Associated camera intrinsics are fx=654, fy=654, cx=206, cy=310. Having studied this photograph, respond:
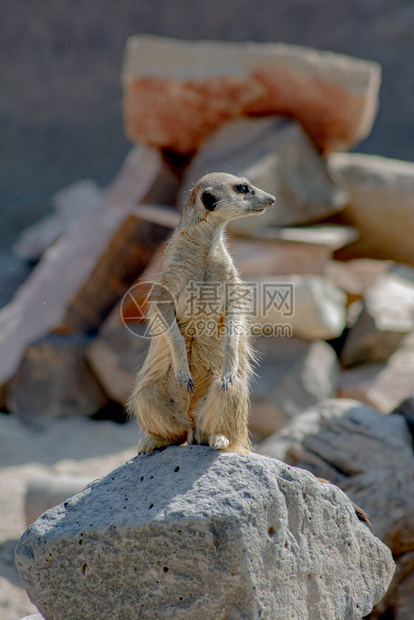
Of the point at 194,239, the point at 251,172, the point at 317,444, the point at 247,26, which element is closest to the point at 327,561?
the point at 194,239

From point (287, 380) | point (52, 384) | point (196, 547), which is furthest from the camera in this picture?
point (52, 384)

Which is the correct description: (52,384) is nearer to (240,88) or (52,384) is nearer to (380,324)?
(380,324)

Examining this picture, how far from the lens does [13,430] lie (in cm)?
657

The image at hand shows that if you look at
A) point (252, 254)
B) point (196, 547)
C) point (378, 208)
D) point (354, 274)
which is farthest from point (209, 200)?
point (378, 208)

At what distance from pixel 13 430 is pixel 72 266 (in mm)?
1960

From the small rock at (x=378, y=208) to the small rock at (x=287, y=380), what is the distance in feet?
Answer: 6.39

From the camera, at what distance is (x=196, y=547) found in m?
2.21

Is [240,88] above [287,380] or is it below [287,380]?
above

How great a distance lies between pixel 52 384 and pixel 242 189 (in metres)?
4.71

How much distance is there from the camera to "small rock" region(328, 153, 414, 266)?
784cm

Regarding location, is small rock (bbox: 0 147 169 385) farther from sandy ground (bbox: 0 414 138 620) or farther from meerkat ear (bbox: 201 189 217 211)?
meerkat ear (bbox: 201 189 217 211)

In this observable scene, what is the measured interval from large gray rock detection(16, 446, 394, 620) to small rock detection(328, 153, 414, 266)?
5.82m

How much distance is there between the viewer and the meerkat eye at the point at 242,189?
2.76 m

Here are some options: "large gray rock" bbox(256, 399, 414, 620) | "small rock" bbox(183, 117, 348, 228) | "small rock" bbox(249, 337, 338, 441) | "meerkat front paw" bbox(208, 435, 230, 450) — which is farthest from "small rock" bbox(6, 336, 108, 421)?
"meerkat front paw" bbox(208, 435, 230, 450)
